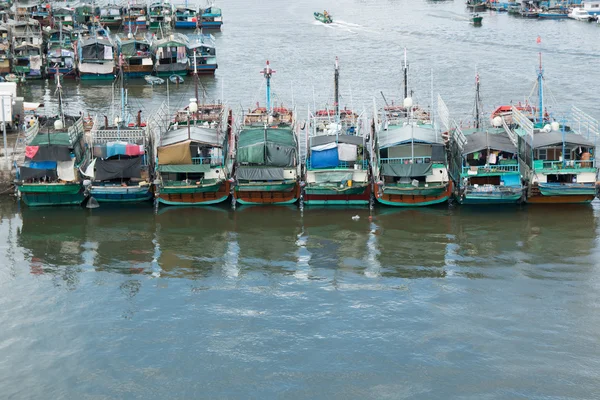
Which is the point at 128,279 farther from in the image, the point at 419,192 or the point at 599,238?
the point at 599,238


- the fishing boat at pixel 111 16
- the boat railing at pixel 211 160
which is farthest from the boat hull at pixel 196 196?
the fishing boat at pixel 111 16

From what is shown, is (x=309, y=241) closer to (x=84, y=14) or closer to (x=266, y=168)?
(x=266, y=168)

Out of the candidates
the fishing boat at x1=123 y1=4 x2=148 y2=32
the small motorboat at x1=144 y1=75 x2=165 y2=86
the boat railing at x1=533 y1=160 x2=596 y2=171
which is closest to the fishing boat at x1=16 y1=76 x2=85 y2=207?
the boat railing at x1=533 y1=160 x2=596 y2=171

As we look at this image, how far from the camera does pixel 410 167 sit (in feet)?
149

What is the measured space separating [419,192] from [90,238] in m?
16.2

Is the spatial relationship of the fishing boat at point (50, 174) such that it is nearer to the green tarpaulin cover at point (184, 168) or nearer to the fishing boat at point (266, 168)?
the green tarpaulin cover at point (184, 168)

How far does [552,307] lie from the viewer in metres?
35.1

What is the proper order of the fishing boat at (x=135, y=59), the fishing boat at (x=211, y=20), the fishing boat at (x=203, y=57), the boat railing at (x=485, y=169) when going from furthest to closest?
the fishing boat at (x=211, y=20), the fishing boat at (x=203, y=57), the fishing boat at (x=135, y=59), the boat railing at (x=485, y=169)

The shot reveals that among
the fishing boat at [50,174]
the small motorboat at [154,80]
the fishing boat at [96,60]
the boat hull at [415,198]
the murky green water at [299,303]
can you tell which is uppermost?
the fishing boat at [96,60]

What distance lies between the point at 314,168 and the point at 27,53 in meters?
49.3

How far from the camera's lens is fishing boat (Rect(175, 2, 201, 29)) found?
114688 mm

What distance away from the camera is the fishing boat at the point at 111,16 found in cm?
11451

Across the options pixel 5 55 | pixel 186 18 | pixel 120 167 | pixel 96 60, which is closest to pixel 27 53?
pixel 5 55

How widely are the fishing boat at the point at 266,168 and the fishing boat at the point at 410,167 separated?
4328 mm
